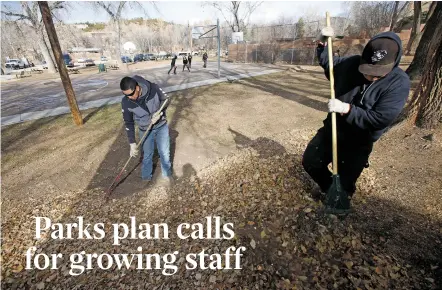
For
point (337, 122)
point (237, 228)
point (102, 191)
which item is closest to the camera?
point (337, 122)

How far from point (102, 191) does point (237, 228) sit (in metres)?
2.82

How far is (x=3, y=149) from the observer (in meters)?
6.36

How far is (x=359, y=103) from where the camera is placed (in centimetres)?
247

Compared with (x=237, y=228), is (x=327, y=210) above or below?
above

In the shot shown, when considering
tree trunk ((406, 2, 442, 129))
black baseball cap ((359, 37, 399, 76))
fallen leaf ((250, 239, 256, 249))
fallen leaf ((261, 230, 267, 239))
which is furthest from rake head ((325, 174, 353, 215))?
tree trunk ((406, 2, 442, 129))

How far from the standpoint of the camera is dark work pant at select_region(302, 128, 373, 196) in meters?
2.71

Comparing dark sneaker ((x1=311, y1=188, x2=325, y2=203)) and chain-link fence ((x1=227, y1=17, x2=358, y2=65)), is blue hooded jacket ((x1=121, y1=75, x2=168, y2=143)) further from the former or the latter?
chain-link fence ((x1=227, y1=17, x2=358, y2=65))

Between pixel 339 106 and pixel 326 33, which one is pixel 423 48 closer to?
pixel 326 33

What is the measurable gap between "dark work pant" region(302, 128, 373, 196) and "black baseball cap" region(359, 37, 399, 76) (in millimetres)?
806

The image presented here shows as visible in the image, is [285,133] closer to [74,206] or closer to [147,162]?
[147,162]

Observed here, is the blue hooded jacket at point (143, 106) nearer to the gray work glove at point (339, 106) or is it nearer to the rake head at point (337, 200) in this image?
Result: the gray work glove at point (339, 106)

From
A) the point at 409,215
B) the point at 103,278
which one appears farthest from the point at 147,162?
the point at 409,215

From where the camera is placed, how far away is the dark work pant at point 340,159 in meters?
2.71

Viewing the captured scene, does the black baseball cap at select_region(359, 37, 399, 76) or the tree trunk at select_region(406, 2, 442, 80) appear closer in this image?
the black baseball cap at select_region(359, 37, 399, 76)
